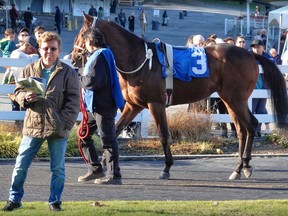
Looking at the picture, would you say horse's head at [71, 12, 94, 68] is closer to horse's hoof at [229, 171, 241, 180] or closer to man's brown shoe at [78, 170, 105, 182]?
man's brown shoe at [78, 170, 105, 182]

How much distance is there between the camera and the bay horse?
1076cm

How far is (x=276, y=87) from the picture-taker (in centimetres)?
1203

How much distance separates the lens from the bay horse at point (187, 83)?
35.3 feet

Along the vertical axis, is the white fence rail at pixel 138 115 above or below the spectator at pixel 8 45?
below

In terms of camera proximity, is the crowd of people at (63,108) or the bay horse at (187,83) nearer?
the crowd of people at (63,108)

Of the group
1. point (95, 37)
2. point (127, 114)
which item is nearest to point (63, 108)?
point (95, 37)

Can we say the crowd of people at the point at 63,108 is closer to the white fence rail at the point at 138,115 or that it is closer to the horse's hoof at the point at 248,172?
the white fence rail at the point at 138,115

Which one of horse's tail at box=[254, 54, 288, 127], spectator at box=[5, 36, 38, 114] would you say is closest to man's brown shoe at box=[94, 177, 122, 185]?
horse's tail at box=[254, 54, 288, 127]

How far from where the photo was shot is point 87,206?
27.4 ft

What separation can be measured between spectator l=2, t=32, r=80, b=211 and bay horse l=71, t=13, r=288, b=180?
252cm

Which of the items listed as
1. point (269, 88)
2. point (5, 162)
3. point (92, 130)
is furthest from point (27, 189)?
point (269, 88)

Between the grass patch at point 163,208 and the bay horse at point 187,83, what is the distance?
7.19ft

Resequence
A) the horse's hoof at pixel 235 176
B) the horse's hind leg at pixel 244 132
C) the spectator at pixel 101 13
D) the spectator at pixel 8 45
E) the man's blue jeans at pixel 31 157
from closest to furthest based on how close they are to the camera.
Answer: the man's blue jeans at pixel 31 157, the horse's hoof at pixel 235 176, the horse's hind leg at pixel 244 132, the spectator at pixel 8 45, the spectator at pixel 101 13

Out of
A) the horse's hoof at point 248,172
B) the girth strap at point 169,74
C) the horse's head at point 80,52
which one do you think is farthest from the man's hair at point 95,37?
the horse's hoof at point 248,172
